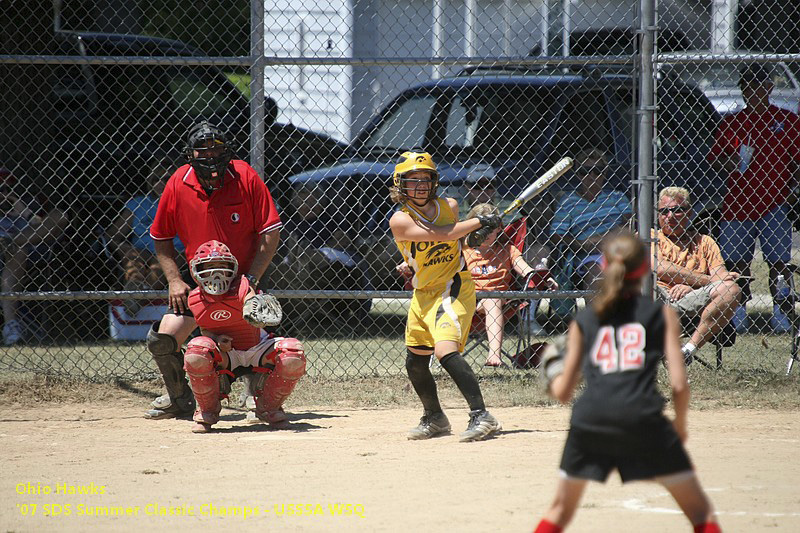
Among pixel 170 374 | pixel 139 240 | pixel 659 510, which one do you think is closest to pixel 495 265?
pixel 170 374

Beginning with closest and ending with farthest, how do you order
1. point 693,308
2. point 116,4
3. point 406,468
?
1. point 406,468
2. point 693,308
3. point 116,4

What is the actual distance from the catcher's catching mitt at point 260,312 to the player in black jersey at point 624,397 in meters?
2.62

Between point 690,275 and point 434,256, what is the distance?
2566mm

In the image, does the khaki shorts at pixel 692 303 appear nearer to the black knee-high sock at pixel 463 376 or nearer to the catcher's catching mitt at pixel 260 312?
the black knee-high sock at pixel 463 376

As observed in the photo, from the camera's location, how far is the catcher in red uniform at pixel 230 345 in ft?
18.2

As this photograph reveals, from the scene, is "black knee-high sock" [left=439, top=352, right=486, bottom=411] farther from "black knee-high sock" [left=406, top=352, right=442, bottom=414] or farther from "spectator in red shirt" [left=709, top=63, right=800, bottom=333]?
"spectator in red shirt" [left=709, top=63, right=800, bottom=333]

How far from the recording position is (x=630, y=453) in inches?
119

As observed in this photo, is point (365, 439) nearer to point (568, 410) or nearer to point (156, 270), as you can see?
point (568, 410)

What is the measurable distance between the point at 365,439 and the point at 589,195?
3.41 meters

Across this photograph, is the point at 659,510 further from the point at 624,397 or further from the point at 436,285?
the point at 436,285

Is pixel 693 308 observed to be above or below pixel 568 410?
above

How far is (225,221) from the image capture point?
19.3ft

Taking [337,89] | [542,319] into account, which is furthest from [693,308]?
[337,89]

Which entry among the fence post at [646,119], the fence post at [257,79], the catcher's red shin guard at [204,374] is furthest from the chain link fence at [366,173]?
the catcher's red shin guard at [204,374]
